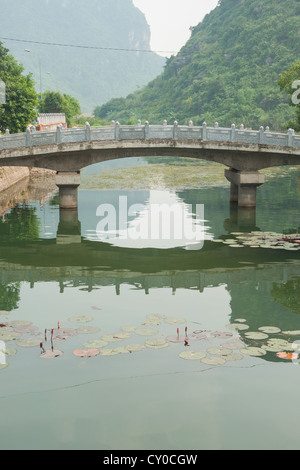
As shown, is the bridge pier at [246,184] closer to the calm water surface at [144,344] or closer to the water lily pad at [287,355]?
the calm water surface at [144,344]

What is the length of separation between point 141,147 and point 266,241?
36.4ft

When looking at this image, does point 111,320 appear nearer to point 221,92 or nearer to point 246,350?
point 246,350

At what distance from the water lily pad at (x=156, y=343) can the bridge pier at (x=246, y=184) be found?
23.9 metres

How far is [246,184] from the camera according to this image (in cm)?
3919

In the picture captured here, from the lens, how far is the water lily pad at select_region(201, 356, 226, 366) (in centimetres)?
1479

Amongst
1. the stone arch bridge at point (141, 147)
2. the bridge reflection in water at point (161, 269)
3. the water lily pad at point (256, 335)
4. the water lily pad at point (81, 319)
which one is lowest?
the bridge reflection in water at point (161, 269)

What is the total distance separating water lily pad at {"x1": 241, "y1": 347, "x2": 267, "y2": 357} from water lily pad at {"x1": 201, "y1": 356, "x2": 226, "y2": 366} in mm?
692

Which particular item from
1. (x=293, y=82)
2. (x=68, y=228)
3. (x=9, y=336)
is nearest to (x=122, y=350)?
(x=9, y=336)

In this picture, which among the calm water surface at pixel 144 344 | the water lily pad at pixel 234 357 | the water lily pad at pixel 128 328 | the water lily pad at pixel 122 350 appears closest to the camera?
the calm water surface at pixel 144 344

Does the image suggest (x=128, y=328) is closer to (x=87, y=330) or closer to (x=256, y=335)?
(x=87, y=330)

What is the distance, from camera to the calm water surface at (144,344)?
39.7 ft

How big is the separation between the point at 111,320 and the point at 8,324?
2926mm

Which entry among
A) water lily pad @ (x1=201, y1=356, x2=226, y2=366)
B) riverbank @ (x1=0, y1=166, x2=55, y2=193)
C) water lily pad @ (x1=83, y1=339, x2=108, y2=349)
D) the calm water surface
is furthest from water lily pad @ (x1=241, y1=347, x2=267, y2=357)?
riverbank @ (x1=0, y1=166, x2=55, y2=193)

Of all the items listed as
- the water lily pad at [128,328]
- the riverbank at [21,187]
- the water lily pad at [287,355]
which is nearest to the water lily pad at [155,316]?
the water lily pad at [128,328]
